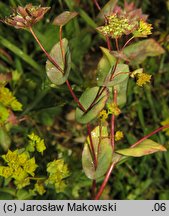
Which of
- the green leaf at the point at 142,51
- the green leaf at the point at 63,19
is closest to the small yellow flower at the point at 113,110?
the green leaf at the point at 142,51

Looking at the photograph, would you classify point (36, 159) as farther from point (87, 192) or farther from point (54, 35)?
point (54, 35)

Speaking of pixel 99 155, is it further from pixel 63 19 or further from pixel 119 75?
pixel 63 19

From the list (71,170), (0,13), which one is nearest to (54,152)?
(71,170)

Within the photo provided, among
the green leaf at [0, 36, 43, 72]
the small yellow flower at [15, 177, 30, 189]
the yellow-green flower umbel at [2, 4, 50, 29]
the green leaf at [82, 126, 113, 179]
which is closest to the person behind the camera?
the yellow-green flower umbel at [2, 4, 50, 29]

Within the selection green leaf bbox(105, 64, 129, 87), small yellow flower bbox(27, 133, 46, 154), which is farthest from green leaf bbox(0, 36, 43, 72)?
green leaf bbox(105, 64, 129, 87)

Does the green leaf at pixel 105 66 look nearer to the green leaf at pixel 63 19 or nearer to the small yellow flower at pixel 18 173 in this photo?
the green leaf at pixel 63 19

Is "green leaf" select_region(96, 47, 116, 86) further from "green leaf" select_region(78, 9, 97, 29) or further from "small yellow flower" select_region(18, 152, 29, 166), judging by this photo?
"green leaf" select_region(78, 9, 97, 29)

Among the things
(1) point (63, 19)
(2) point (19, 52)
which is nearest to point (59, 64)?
(1) point (63, 19)
